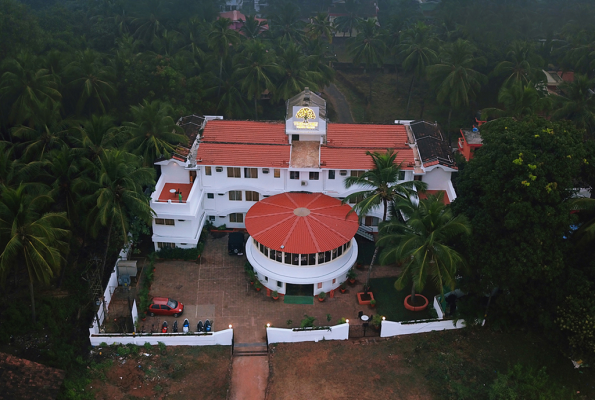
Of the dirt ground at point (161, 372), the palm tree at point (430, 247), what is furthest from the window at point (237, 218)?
the palm tree at point (430, 247)

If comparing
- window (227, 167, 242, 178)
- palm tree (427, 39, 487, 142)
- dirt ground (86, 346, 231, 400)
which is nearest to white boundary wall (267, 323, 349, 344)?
dirt ground (86, 346, 231, 400)

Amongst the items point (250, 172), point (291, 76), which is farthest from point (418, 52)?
point (250, 172)

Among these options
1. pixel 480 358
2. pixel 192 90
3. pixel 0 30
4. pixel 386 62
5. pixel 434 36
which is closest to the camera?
pixel 480 358

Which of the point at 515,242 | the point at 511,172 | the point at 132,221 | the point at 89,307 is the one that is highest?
the point at 511,172

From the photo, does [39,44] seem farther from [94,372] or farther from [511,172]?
[511,172]

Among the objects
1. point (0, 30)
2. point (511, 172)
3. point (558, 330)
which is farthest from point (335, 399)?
point (0, 30)

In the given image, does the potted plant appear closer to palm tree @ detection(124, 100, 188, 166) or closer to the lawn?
the lawn

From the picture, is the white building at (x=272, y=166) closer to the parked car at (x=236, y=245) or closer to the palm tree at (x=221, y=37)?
the parked car at (x=236, y=245)
